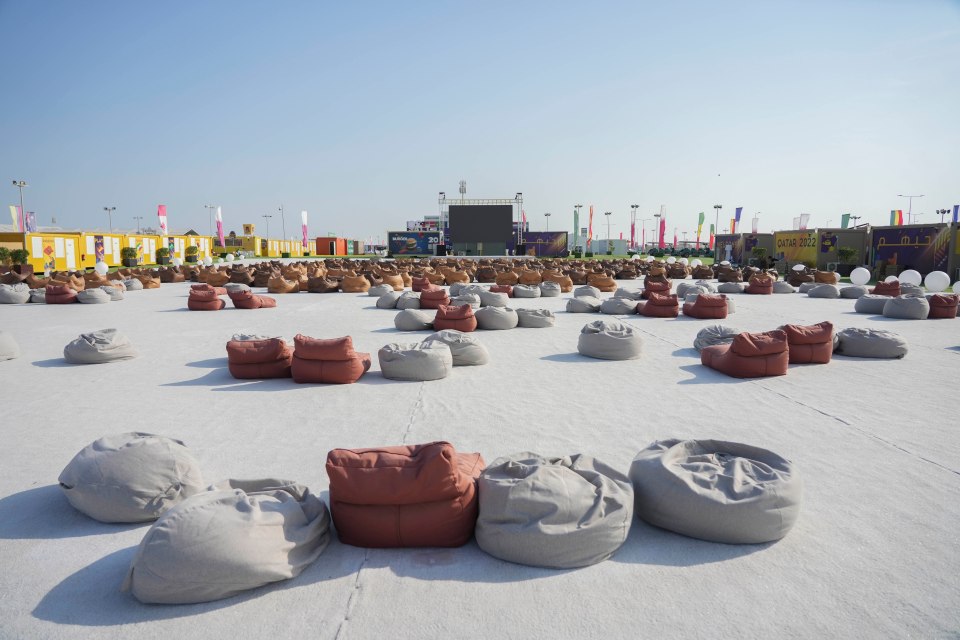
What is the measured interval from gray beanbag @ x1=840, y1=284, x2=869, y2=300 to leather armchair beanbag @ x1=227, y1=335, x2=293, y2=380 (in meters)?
17.3

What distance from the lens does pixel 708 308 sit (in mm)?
12922

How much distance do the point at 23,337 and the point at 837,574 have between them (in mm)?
12908

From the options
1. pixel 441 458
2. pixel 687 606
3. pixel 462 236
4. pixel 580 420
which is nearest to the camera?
pixel 687 606

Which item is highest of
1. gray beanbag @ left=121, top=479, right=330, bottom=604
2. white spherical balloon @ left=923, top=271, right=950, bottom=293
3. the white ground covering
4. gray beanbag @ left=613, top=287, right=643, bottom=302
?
white spherical balloon @ left=923, top=271, right=950, bottom=293

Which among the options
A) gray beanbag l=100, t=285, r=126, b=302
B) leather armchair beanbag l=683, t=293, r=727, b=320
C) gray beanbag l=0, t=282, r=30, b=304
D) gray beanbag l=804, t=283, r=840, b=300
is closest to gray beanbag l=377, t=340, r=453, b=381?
leather armchair beanbag l=683, t=293, r=727, b=320

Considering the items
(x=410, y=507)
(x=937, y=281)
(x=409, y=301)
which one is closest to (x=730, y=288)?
(x=937, y=281)

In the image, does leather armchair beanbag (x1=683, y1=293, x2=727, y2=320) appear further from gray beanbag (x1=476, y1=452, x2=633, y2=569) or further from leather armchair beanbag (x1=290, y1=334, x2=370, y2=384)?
gray beanbag (x1=476, y1=452, x2=633, y2=569)

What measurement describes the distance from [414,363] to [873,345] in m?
6.87

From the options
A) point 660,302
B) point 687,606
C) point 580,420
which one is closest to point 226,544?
point 687,606

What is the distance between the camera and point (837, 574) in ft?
9.66

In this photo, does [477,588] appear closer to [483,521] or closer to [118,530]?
[483,521]

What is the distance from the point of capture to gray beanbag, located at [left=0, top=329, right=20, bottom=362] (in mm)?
8289

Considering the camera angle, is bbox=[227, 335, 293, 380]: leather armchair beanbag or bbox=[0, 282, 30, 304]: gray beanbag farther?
bbox=[0, 282, 30, 304]: gray beanbag

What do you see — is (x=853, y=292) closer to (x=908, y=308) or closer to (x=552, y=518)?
(x=908, y=308)
